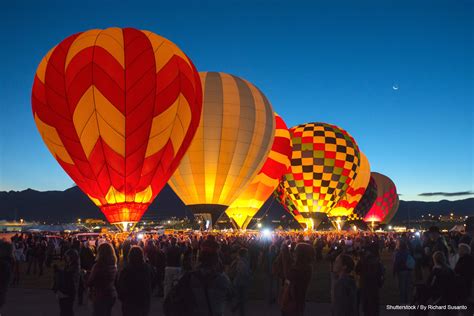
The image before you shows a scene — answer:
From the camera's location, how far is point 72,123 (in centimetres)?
1927

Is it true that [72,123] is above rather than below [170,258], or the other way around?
above

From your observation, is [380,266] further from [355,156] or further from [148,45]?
[355,156]

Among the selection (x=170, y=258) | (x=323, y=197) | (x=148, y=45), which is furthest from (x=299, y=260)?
(x=323, y=197)

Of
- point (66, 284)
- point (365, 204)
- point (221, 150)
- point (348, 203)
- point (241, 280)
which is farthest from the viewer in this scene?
point (365, 204)

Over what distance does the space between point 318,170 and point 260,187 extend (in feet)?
17.5

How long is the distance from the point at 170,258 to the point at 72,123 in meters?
10.2

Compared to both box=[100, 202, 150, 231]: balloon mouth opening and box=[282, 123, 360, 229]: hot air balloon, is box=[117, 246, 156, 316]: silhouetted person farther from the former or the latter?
box=[282, 123, 360, 229]: hot air balloon

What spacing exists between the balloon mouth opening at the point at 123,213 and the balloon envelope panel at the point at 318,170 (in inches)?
772

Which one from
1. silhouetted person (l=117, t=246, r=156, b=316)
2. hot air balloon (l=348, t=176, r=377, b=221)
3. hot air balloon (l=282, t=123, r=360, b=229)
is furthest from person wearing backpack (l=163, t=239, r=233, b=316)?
hot air balloon (l=348, t=176, r=377, b=221)

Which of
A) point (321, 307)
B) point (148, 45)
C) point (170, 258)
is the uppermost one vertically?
point (148, 45)

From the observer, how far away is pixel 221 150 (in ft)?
90.5

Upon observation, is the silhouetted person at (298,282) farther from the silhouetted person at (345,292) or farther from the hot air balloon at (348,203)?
the hot air balloon at (348,203)

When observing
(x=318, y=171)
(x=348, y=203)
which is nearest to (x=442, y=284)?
(x=318, y=171)

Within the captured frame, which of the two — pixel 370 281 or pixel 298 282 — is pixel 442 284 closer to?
pixel 298 282
